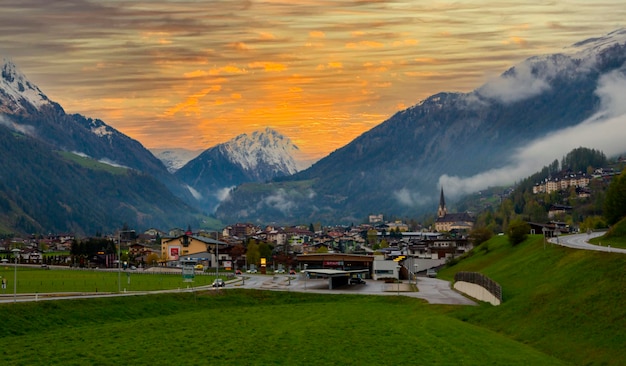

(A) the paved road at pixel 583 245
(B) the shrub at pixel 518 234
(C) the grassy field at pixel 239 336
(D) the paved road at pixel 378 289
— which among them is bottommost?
(C) the grassy field at pixel 239 336

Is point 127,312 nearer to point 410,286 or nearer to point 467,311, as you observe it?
point 467,311

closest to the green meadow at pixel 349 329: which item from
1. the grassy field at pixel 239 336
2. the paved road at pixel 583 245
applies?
the grassy field at pixel 239 336

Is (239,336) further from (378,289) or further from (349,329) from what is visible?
(378,289)

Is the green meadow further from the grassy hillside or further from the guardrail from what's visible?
the guardrail

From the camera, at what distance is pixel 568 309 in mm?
69812

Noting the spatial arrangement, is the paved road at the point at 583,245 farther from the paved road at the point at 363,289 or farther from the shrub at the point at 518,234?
the shrub at the point at 518,234

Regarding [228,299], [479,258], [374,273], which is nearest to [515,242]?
[479,258]

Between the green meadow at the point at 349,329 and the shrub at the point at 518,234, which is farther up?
the shrub at the point at 518,234

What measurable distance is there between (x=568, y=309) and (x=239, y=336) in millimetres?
24888

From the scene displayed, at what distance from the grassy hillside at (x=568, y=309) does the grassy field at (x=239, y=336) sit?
83.8 inches

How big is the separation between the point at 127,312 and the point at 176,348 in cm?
2688

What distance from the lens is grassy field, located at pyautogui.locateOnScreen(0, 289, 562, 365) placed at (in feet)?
191

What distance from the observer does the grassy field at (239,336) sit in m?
58.2

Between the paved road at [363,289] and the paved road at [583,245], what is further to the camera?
the paved road at [363,289]
